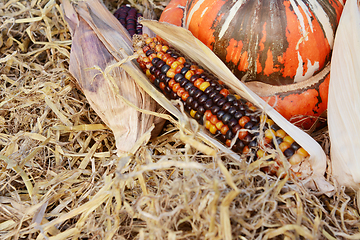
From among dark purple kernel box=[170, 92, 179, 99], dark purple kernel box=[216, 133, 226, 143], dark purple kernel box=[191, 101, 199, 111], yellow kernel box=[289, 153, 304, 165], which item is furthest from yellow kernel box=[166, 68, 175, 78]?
yellow kernel box=[289, 153, 304, 165]

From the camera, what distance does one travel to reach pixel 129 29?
7.18ft

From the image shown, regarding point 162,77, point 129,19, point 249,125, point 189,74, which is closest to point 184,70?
point 189,74

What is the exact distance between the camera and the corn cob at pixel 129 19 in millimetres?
2188

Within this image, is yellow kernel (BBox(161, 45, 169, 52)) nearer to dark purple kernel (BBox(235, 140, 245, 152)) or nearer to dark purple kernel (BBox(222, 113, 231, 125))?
dark purple kernel (BBox(222, 113, 231, 125))

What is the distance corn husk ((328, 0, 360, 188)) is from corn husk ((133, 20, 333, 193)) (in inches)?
3.6

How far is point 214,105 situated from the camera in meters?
1.49

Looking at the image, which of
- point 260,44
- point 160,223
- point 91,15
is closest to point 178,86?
point 260,44

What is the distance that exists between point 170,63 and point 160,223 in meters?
0.92

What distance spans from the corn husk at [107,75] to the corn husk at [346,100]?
104 centimetres

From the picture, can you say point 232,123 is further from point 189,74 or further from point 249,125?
point 189,74

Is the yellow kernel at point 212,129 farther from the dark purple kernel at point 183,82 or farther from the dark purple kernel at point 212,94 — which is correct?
the dark purple kernel at point 183,82

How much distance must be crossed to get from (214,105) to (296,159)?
19.6 inches

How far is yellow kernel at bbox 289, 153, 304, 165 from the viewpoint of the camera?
1.32 meters

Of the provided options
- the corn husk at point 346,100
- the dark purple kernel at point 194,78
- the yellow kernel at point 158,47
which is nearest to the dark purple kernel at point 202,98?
the dark purple kernel at point 194,78
